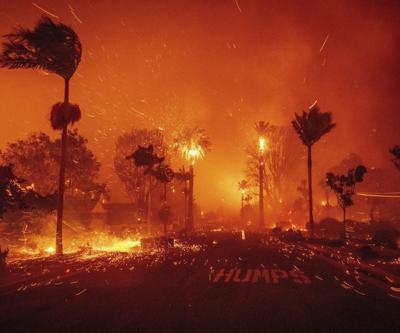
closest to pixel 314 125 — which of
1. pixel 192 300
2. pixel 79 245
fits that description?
pixel 79 245

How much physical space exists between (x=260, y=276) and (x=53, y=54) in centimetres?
1692

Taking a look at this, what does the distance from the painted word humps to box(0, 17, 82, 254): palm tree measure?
11460 millimetres

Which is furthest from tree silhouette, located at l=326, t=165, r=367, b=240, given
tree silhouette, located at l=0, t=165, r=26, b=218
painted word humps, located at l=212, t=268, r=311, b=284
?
tree silhouette, located at l=0, t=165, r=26, b=218

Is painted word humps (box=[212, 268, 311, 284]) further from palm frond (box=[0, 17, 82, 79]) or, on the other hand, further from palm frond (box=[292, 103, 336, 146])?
palm frond (box=[292, 103, 336, 146])

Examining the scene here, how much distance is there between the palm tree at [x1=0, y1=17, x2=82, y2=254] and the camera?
77.2ft

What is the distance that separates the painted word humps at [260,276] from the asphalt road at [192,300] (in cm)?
3

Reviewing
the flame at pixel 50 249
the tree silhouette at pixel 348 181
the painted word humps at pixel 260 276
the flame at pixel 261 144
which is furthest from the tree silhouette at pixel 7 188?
the flame at pixel 261 144

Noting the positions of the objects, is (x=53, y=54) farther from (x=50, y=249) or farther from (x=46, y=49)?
(x=50, y=249)

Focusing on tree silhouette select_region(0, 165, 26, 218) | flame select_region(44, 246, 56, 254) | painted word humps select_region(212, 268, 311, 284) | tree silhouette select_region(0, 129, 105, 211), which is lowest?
flame select_region(44, 246, 56, 254)

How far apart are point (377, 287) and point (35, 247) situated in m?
21.6

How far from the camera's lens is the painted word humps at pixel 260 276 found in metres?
14.8

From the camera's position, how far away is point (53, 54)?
2425cm

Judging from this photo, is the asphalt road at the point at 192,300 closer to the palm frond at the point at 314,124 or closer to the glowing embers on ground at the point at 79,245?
the glowing embers on ground at the point at 79,245

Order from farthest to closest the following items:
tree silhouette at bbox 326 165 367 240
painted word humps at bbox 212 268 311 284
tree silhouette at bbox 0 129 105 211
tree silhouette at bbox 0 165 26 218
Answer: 1. tree silhouette at bbox 0 129 105 211
2. tree silhouette at bbox 326 165 367 240
3. tree silhouette at bbox 0 165 26 218
4. painted word humps at bbox 212 268 311 284
